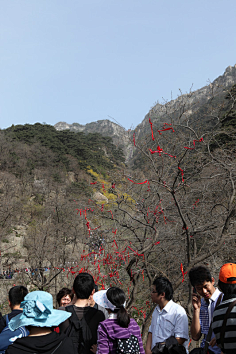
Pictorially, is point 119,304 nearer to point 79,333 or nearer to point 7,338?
point 79,333

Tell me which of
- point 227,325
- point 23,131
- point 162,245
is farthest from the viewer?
point 23,131

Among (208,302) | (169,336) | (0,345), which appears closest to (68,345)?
(0,345)

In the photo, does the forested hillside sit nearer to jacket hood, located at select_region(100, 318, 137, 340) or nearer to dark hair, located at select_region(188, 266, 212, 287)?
dark hair, located at select_region(188, 266, 212, 287)

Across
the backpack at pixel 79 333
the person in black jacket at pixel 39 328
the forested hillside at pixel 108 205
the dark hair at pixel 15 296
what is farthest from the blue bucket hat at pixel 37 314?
the forested hillside at pixel 108 205

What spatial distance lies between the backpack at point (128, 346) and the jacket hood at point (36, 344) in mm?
655

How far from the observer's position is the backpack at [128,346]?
79.5 inches

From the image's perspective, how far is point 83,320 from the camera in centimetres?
222

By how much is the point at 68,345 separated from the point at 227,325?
1.05 meters

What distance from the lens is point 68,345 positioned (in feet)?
5.27

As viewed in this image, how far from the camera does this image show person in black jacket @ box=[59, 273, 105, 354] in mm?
2178

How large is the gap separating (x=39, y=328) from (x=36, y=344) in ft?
0.30


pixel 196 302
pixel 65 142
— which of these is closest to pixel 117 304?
pixel 196 302

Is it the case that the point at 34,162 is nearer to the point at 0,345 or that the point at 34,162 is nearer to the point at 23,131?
the point at 23,131

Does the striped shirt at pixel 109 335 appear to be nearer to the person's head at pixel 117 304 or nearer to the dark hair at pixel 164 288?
the person's head at pixel 117 304
